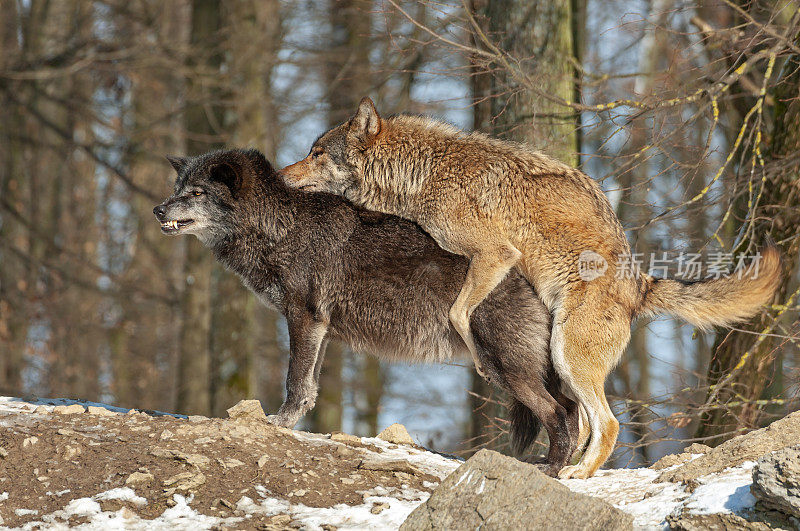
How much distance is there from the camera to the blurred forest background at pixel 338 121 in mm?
7297

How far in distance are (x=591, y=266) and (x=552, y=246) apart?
0.33 meters

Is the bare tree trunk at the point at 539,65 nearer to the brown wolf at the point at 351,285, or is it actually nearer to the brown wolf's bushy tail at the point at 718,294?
the brown wolf at the point at 351,285

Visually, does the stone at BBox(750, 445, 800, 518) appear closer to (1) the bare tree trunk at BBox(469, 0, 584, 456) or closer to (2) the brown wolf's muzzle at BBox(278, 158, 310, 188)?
(1) the bare tree trunk at BBox(469, 0, 584, 456)

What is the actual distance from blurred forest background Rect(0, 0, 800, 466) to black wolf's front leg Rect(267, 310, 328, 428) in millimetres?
1826

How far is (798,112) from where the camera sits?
7.72m

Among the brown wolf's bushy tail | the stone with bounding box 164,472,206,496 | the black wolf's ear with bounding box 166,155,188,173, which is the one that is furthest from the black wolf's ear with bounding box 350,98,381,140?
the stone with bounding box 164,472,206,496

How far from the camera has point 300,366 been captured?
259 inches

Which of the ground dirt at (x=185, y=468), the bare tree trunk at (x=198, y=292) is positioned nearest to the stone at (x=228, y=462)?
the ground dirt at (x=185, y=468)

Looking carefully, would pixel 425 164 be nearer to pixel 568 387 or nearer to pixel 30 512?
pixel 568 387

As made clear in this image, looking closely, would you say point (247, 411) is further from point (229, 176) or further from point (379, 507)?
point (229, 176)

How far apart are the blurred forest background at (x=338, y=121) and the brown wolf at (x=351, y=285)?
1.16 meters

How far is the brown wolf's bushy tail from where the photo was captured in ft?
20.6

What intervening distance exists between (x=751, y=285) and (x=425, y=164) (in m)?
2.70

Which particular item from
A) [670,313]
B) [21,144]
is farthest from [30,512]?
[21,144]
